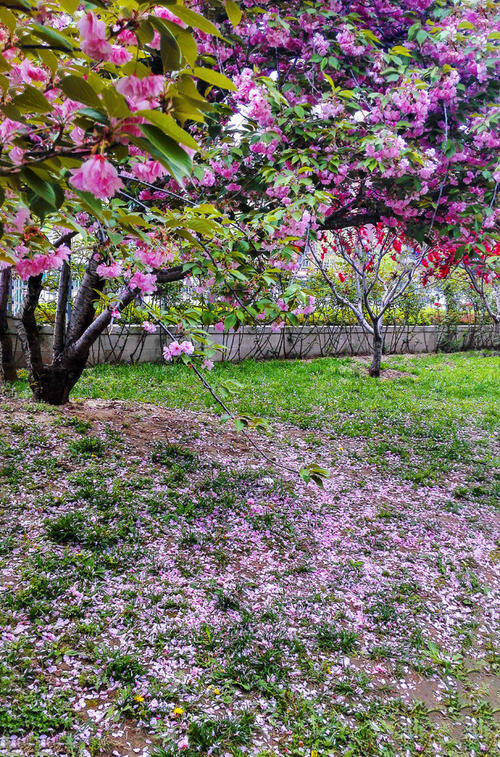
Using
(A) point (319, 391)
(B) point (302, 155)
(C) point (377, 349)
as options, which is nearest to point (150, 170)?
(B) point (302, 155)

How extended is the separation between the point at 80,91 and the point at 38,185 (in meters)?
0.17

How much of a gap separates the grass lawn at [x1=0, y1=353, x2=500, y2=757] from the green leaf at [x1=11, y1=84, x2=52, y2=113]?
67.8 inches

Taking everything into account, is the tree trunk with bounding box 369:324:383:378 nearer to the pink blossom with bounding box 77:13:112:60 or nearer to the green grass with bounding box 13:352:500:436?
the green grass with bounding box 13:352:500:436

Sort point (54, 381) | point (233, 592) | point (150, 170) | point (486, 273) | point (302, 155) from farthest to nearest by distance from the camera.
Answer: point (54, 381) → point (486, 273) → point (302, 155) → point (233, 592) → point (150, 170)

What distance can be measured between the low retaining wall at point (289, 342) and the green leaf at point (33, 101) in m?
3.02

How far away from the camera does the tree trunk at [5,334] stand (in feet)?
10.5

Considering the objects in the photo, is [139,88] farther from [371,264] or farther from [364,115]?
[371,264]

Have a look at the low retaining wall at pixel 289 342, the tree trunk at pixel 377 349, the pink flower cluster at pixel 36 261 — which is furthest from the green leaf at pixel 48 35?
the tree trunk at pixel 377 349

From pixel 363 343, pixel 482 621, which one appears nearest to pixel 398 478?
pixel 482 621

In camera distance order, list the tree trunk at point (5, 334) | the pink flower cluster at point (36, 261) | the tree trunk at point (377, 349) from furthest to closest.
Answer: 1. the tree trunk at point (377, 349)
2. the tree trunk at point (5, 334)
3. the pink flower cluster at point (36, 261)

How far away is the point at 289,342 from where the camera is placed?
9.22m

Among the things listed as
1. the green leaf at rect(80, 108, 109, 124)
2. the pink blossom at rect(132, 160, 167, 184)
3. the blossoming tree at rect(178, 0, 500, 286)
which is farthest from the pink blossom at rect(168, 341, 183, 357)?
the green leaf at rect(80, 108, 109, 124)

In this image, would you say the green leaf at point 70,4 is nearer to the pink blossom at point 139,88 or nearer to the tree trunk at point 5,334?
the pink blossom at point 139,88

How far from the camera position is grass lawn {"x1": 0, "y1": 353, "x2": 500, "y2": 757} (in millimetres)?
1630
